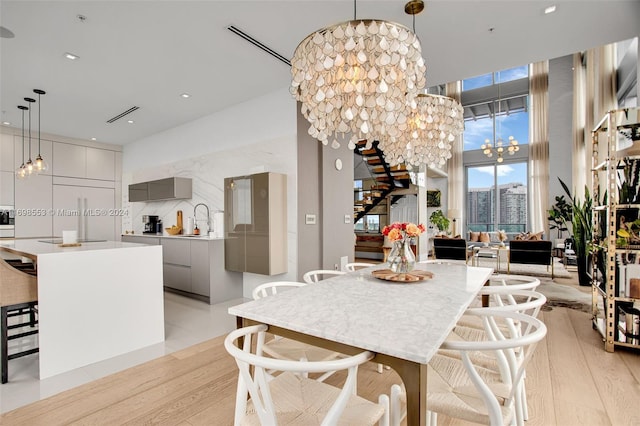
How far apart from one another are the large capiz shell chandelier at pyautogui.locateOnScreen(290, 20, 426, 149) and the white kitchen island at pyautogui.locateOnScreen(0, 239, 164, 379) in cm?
224

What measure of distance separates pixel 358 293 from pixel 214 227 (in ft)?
11.6

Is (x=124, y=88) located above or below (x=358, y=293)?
above

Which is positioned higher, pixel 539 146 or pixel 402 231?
pixel 539 146

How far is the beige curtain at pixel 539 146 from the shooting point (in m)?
10.0

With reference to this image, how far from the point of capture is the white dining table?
103 centimetres

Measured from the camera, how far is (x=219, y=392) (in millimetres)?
2168

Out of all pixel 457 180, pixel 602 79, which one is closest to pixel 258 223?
pixel 602 79

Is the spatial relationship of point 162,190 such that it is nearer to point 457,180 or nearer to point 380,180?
point 380,180

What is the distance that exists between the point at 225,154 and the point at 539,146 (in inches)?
399

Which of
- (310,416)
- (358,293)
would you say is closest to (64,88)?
(358,293)

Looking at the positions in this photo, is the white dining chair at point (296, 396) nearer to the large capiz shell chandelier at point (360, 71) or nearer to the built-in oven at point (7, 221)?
the large capiz shell chandelier at point (360, 71)

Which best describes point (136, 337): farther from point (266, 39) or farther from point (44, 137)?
point (44, 137)

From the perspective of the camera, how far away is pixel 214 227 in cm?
484

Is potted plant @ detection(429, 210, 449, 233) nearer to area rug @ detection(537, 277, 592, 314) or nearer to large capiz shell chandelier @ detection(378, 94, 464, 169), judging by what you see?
area rug @ detection(537, 277, 592, 314)
